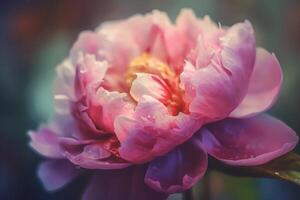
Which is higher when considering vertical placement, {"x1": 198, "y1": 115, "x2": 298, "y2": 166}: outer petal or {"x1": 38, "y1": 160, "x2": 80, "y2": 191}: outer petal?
{"x1": 198, "y1": 115, "x2": 298, "y2": 166}: outer petal

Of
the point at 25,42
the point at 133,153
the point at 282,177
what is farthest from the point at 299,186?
the point at 25,42

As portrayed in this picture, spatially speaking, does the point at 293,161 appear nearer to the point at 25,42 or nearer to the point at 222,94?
the point at 222,94

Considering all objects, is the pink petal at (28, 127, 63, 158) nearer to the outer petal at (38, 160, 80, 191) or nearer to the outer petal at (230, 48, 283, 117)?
the outer petal at (38, 160, 80, 191)

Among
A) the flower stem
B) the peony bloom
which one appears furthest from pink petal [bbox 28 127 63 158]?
the flower stem

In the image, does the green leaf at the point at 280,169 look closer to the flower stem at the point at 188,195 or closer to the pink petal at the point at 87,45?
the flower stem at the point at 188,195

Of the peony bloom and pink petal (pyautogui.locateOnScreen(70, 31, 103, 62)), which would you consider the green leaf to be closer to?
the peony bloom

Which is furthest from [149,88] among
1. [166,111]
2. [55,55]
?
[55,55]

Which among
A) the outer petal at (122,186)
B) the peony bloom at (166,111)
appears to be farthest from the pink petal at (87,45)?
the outer petal at (122,186)

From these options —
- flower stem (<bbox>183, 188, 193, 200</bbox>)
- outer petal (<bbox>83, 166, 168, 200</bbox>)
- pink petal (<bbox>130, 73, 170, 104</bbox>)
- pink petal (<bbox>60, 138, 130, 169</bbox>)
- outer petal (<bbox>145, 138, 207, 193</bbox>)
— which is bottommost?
flower stem (<bbox>183, 188, 193, 200</bbox>)
